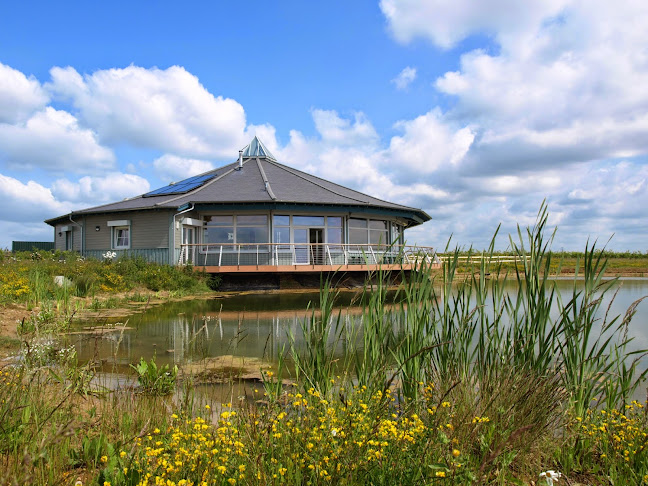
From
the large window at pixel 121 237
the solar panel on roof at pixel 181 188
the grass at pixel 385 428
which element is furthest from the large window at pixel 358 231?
the grass at pixel 385 428

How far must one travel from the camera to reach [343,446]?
237 cm

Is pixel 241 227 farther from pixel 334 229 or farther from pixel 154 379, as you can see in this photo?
pixel 154 379

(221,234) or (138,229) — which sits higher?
(138,229)

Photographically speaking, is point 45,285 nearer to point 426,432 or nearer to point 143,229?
point 143,229

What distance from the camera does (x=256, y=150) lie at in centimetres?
3109

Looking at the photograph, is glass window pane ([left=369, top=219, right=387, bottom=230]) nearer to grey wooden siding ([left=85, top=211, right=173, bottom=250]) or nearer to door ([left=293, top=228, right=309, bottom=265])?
door ([left=293, top=228, right=309, bottom=265])

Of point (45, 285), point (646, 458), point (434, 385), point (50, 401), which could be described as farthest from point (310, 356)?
point (45, 285)

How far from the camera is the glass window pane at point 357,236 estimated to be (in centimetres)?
2364

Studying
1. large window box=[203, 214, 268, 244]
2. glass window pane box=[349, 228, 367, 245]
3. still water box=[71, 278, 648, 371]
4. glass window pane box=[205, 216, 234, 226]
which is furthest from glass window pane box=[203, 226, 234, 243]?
still water box=[71, 278, 648, 371]

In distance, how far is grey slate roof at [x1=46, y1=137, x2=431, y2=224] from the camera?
21.2m

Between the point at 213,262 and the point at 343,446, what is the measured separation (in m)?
19.9

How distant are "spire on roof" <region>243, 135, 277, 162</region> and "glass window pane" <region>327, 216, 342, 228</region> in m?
9.15

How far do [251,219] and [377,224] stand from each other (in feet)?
22.1

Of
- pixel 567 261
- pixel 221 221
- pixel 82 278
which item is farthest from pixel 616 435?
pixel 567 261
